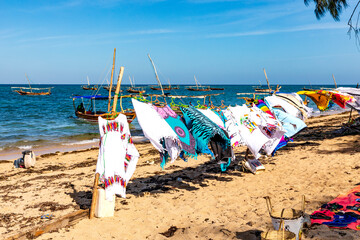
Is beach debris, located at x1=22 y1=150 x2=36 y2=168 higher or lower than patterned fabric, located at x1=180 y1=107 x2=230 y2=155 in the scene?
lower

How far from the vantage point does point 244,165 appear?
8203 mm

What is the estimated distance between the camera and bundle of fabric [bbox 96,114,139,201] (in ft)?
17.2

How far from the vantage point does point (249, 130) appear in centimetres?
679

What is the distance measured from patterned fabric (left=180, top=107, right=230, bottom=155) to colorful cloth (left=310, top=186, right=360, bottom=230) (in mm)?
2148

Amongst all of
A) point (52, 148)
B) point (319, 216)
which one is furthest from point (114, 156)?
point (52, 148)

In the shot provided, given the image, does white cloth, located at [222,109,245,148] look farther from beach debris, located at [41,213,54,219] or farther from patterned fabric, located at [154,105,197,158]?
beach debris, located at [41,213,54,219]

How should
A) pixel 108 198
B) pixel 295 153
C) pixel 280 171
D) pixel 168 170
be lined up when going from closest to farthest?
pixel 108 198 < pixel 280 171 < pixel 168 170 < pixel 295 153

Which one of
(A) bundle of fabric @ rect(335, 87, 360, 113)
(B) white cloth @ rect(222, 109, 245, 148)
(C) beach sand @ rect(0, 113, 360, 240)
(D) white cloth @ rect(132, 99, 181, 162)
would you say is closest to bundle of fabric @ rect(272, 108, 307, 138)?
(C) beach sand @ rect(0, 113, 360, 240)

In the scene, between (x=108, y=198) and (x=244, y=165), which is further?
(x=244, y=165)

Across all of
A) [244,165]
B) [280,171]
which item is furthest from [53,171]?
[280,171]

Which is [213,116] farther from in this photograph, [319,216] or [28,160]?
[28,160]

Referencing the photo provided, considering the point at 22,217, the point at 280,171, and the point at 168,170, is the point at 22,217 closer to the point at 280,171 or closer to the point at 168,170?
the point at 168,170

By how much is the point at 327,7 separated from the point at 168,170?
19.5 ft

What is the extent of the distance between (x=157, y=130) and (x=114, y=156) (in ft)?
2.92
